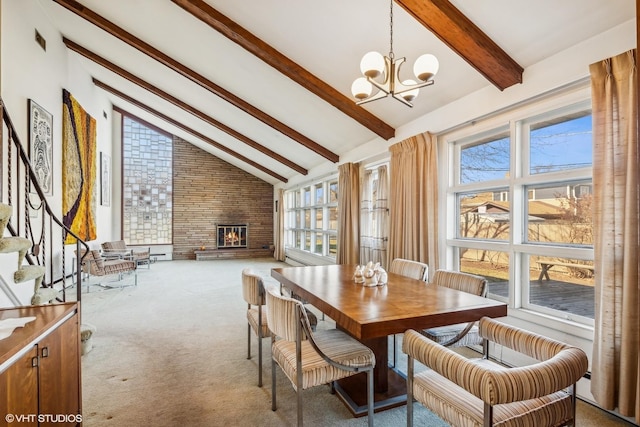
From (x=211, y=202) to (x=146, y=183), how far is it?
1.89m

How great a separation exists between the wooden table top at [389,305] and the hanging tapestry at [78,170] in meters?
5.00

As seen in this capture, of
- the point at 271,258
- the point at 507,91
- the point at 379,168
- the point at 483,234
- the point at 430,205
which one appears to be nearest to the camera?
the point at 507,91

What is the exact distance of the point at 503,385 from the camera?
1092mm

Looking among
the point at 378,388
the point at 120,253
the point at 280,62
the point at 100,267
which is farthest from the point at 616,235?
the point at 120,253

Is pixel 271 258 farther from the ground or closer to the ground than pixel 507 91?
closer to the ground

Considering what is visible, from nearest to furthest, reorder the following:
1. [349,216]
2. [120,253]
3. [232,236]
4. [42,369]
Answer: [42,369]
[349,216]
[120,253]
[232,236]

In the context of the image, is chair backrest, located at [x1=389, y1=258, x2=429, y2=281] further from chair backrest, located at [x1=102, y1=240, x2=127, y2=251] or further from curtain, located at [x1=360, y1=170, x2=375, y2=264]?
chair backrest, located at [x1=102, y1=240, x2=127, y2=251]

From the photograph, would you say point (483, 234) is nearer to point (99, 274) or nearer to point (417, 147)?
point (417, 147)

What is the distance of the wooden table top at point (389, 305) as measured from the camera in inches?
64.2

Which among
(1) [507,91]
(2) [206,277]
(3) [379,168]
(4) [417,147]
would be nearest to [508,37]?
(1) [507,91]

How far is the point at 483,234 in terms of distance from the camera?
10.8 feet

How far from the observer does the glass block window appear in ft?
30.2

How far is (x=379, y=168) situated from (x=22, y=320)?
412 cm

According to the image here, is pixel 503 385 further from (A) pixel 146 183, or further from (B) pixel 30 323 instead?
(A) pixel 146 183
